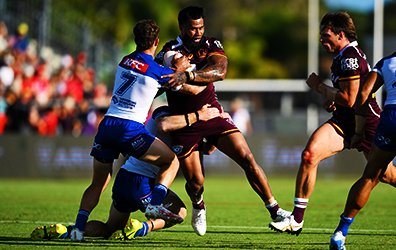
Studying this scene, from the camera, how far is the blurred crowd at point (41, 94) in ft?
80.9

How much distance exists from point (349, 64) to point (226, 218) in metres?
4.14

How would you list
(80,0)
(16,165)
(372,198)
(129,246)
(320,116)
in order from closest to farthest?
(129,246)
(372,198)
(16,165)
(320,116)
(80,0)

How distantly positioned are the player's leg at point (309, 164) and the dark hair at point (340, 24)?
3.68 ft

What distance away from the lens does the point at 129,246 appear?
10547 mm

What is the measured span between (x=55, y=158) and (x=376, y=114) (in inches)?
546

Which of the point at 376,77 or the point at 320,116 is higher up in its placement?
the point at 376,77

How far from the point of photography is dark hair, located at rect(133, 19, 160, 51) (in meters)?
10.8

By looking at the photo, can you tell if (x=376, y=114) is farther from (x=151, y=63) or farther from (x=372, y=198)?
(x=372, y=198)

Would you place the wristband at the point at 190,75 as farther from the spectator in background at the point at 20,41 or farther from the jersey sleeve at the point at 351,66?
the spectator in background at the point at 20,41

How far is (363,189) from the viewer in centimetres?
1005

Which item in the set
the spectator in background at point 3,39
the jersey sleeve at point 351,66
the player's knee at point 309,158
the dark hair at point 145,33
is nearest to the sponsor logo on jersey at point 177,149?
the player's knee at point 309,158

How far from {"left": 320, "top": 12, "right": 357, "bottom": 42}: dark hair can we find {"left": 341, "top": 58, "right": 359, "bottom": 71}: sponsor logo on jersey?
0.48 meters

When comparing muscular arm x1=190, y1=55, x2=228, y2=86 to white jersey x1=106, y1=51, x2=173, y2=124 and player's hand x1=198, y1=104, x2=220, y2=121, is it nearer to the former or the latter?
player's hand x1=198, y1=104, x2=220, y2=121

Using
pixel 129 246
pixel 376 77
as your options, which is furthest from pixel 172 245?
pixel 376 77
